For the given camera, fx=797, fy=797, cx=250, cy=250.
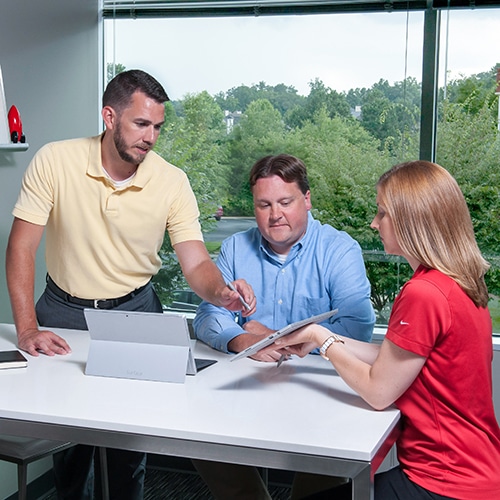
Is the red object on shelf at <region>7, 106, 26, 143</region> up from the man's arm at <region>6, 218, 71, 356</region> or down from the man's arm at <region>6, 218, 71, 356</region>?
up

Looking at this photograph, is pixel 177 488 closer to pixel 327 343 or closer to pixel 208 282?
pixel 208 282

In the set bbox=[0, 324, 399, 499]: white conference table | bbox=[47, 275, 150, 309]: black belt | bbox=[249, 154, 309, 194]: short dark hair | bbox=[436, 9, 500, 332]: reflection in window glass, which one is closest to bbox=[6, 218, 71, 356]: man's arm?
bbox=[47, 275, 150, 309]: black belt

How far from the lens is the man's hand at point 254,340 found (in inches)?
90.4

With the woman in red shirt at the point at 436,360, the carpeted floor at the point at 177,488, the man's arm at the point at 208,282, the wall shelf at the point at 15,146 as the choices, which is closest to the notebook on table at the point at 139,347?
the man's arm at the point at 208,282

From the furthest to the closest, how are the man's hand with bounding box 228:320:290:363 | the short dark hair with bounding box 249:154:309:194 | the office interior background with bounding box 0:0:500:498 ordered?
the office interior background with bounding box 0:0:500:498
the short dark hair with bounding box 249:154:309:194
the man's hand with bounding box 228:320:290:363

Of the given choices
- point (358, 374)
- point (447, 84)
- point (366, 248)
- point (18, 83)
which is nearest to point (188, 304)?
point (366, 248)

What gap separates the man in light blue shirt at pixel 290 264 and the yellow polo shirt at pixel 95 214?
0.99ft

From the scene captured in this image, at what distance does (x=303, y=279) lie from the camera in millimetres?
2707

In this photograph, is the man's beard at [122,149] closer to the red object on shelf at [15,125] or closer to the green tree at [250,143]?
the red object on shelf at [15,125]

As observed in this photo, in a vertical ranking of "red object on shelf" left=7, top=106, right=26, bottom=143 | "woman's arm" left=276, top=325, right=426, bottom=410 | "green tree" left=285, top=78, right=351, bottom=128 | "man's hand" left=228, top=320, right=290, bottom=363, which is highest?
"green tree" left=285, top=78, right=351, bottom=128

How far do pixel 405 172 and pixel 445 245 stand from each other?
0.20m

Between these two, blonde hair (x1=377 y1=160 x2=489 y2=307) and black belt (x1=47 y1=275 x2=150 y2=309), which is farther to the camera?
black belt (x1=47 y1=275 x2=150 y2=309)

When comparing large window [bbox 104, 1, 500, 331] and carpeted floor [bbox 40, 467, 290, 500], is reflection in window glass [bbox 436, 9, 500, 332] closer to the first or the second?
large window [bbox 104, 1, 500, 331]

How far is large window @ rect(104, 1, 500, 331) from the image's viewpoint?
3.55 meters
